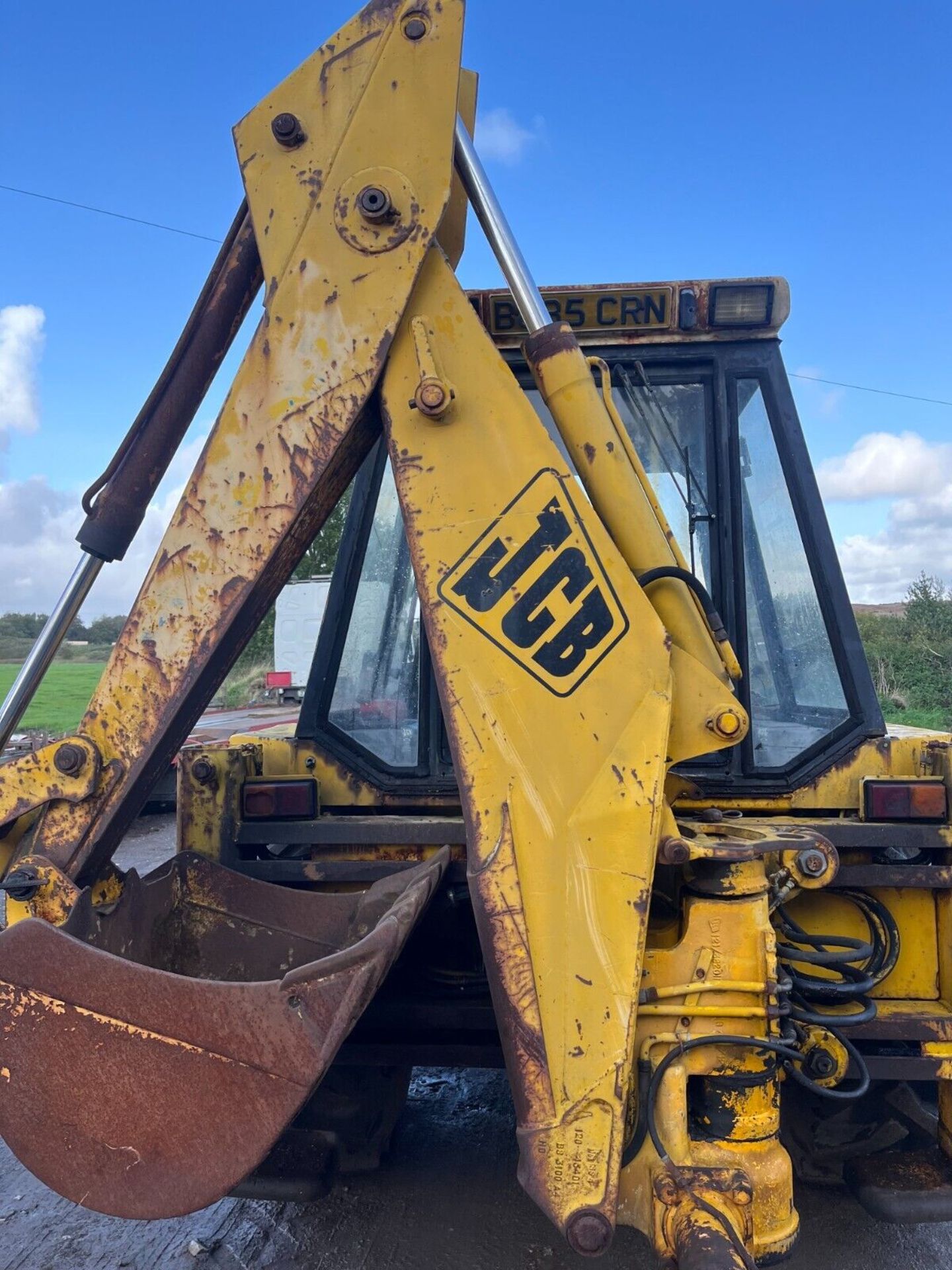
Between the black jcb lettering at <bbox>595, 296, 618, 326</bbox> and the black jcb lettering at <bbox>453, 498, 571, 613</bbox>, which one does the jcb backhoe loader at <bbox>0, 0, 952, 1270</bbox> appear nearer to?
the black jcb lettering at <bbox>453, 498, 571, 613</bbox>

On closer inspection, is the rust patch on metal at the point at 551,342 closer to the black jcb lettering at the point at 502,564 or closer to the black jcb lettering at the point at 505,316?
the black jcb lettering at the point at 502,564

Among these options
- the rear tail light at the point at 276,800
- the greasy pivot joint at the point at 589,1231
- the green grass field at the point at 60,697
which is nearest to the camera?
the greasy pivot joint at the point at 589,1231

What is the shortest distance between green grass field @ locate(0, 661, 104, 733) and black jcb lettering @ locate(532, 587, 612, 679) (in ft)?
49.4

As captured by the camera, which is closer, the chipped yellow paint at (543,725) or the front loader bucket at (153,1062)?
the front loader bucket at (153,1062)

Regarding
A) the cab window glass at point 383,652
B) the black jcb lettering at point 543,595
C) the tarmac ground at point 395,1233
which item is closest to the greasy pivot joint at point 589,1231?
the tarmac ground at point 395,1233

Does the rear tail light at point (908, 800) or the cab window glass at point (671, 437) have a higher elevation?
the cab window glass at point (671, 437)

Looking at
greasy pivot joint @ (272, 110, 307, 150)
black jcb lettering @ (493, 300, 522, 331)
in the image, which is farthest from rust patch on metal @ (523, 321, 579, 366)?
A: black jcb lettering @ (493, 300, 522, 331)

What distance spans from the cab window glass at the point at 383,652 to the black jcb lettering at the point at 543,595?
1188mm

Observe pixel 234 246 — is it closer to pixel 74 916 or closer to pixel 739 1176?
pixel 74 916

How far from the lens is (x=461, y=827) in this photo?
2785 millimetres

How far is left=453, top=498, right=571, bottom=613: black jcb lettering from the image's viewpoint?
80.4 inches

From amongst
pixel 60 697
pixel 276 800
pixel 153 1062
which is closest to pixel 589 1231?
pixel 153 1062

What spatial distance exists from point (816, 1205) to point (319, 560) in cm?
2284

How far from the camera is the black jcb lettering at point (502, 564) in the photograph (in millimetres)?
2043
